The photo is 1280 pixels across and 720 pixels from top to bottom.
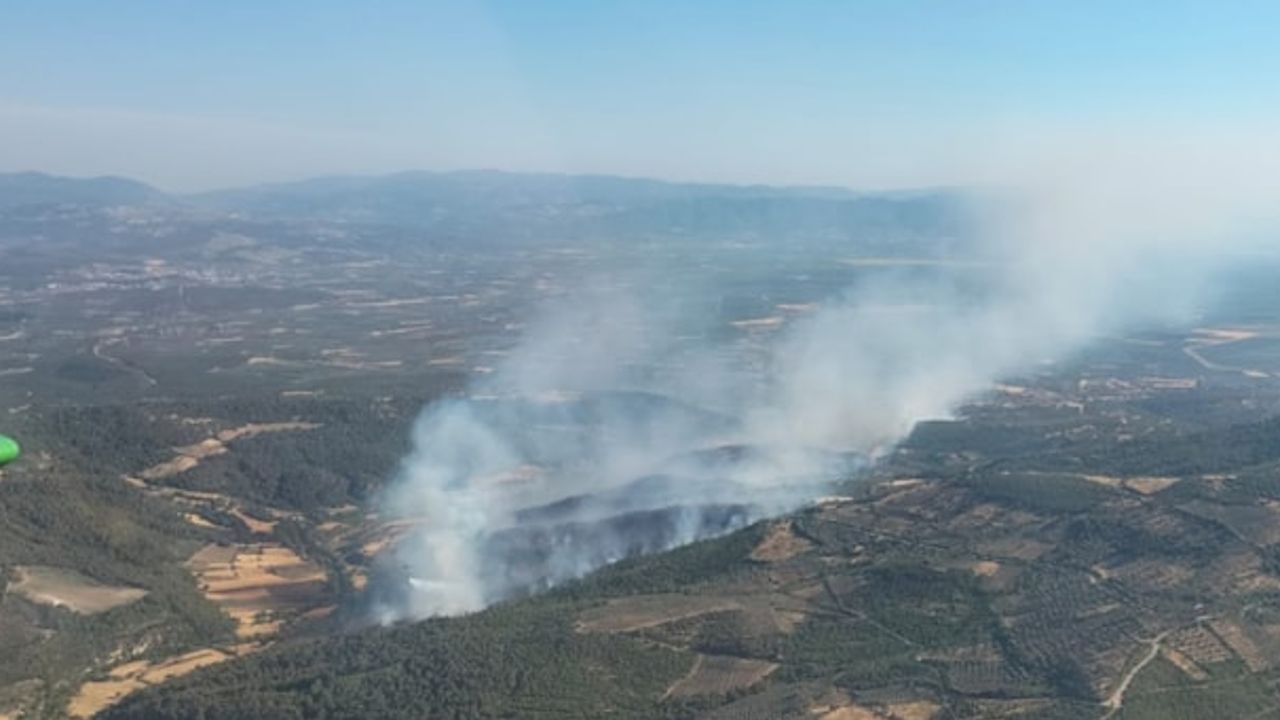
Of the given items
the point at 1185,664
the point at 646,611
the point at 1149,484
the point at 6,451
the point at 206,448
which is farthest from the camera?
the point at 206,448

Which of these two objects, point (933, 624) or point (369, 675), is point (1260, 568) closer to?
point (933, 624)

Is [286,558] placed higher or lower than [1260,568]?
lower

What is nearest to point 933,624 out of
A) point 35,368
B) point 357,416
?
point 357,416

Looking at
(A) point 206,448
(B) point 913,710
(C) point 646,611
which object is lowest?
(A) point 206,448

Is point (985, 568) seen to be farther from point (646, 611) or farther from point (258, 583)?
point (258, 583)

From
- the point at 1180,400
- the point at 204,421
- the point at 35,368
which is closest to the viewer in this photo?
the point at 204,421

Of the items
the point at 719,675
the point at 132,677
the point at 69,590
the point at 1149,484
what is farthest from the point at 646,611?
the point at 1149,484

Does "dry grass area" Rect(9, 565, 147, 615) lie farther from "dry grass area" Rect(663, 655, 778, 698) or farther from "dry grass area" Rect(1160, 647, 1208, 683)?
"dry grass area" Rect(1160, 647, 1208, 683)

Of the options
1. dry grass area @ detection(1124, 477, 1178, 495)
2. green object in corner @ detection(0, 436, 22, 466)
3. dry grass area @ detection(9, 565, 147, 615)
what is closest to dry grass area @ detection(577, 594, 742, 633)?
green object in corner @ detection(0, 436, 22, 466)
